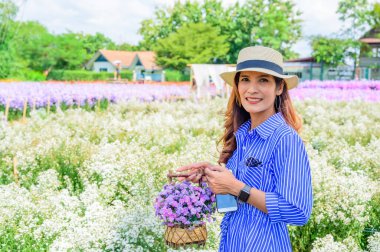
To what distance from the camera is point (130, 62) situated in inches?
2709

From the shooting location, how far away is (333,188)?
192 inches

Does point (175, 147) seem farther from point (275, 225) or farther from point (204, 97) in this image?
point (204, 97)

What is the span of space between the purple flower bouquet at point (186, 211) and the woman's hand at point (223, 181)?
0.51 metres

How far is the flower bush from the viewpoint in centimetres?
272

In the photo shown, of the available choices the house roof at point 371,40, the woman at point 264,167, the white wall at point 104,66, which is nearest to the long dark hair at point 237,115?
the woman at point 264,167

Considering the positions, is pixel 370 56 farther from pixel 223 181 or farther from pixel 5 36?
pixel 223 181

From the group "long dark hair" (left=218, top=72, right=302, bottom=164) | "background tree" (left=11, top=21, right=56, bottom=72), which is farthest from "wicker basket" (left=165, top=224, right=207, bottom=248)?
"background tree" (left=11, top=21, right=56, bottom=72)

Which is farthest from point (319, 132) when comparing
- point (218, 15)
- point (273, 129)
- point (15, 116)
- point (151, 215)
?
point (218, 15)

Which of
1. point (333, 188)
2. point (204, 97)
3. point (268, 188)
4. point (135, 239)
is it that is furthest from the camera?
point (204, 97)

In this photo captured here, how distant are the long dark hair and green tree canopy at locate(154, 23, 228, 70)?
43.9 metres

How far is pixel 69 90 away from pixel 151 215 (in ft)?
48.8

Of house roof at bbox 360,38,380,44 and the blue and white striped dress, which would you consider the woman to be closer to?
the blue and white striped dress

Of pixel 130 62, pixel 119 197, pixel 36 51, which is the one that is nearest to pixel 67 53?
pixel 36 51

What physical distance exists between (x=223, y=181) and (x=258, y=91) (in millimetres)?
468
